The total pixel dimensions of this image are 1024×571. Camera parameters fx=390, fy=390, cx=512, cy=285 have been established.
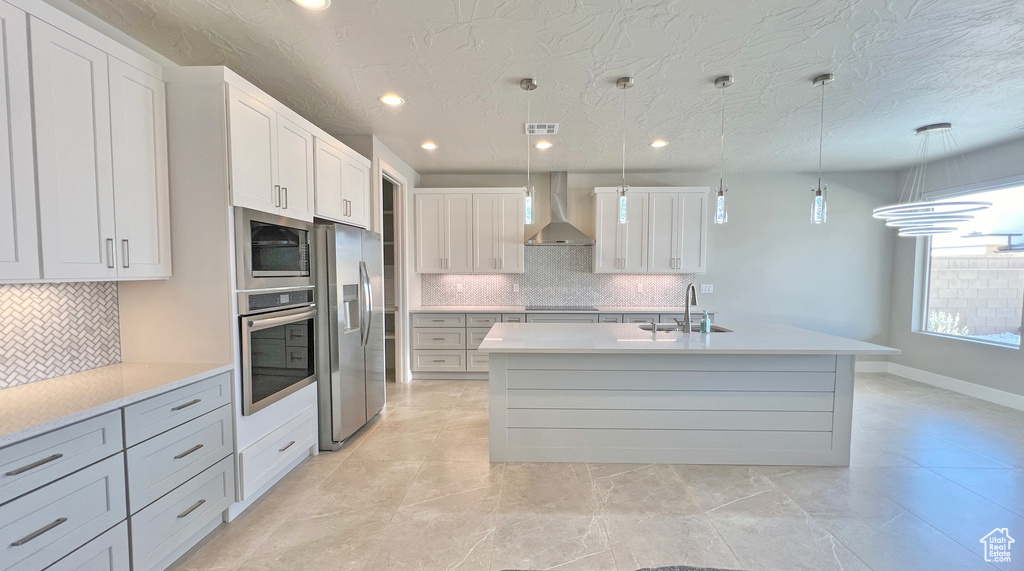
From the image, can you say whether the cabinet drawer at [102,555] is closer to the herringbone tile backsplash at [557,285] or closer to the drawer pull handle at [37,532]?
the drawer pull handle at [37,532]

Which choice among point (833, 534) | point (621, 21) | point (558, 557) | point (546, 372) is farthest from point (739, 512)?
point (621, 21)

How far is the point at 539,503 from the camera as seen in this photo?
2.29 m

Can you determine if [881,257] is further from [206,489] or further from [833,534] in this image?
[206,489]

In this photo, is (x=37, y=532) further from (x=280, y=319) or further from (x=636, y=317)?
(x=636, y=317)

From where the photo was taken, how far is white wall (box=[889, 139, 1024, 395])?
3.91m

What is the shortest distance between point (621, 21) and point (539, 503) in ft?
Result: 8.79

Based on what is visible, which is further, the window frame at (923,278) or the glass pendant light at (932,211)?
the window frame at (923,278)

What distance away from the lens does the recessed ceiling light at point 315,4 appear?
1.81 m

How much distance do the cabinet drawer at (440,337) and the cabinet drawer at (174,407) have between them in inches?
113

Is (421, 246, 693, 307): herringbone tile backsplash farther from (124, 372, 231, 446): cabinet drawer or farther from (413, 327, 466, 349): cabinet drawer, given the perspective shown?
(124, 372, 231, 446): cabinet drawer

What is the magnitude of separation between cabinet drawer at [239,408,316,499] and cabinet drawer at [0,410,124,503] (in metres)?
0.74

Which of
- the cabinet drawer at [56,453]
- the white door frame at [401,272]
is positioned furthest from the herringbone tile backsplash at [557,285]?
the cabinet drawer at [56,453]

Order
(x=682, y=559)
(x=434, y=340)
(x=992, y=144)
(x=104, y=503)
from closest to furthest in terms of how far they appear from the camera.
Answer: (x=104, y=503) < (x=682, y=559) < (x=992, y=144) < (x=434, y=340)

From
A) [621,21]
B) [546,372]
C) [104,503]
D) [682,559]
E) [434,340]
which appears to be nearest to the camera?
[104,503]
